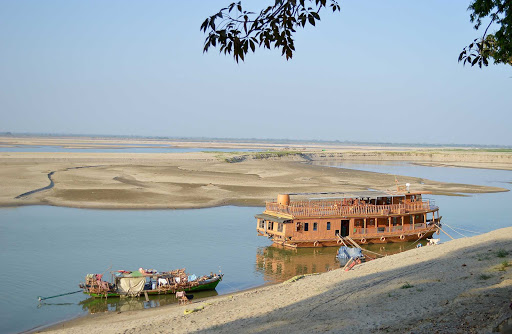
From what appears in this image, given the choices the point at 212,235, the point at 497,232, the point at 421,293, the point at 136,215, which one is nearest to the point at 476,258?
the point at 421,293

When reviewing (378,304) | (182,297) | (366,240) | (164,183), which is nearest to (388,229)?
(366,240)

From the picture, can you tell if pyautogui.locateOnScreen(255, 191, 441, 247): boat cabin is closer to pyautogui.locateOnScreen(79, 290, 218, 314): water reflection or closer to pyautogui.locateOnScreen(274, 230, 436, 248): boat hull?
pyautogui.locateOnScreen(274, 230, 436, 248): boat hull

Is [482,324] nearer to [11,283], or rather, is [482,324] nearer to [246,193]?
[11,283]

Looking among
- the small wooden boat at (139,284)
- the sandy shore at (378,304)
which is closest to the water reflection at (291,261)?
the small wooden boat at (139,284)

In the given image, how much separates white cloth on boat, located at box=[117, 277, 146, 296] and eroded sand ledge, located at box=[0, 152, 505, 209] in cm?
2374

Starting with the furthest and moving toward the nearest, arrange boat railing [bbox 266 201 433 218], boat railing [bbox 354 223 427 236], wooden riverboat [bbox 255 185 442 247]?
boat railing [bbox 354 223 427 236] → boat railing [bbox 266 201 433 218] → wooden riverboat [bbox 255 185 442 247]

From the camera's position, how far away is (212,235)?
3447 centimetres

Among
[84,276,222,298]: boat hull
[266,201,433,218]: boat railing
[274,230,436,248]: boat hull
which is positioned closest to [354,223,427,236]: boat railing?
[274,230,436,248]: boat hull

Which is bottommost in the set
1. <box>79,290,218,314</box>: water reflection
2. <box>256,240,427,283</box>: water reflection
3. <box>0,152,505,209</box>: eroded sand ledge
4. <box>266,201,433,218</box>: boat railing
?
<box>256,240,427,283</box>: water reflection

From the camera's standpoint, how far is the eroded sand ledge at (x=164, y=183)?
1893 inches

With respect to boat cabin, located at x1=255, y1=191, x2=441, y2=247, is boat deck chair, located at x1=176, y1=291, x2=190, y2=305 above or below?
below

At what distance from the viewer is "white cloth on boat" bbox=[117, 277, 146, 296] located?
2172 cm

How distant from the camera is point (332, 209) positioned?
33.9 m

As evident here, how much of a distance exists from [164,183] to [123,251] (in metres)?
31.8
